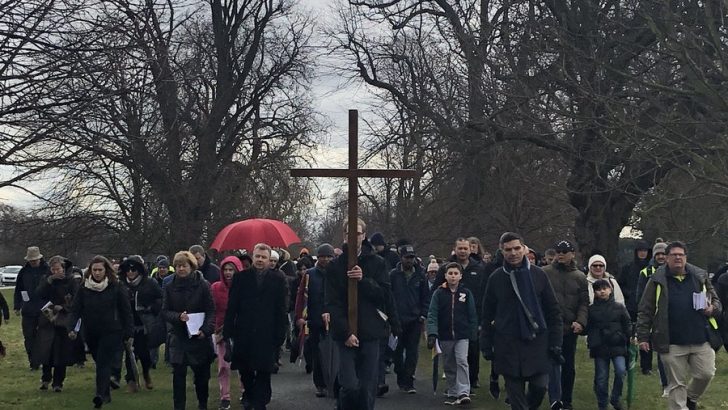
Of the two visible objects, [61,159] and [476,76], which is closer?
[61,159]

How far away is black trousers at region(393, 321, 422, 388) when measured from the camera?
12.9m

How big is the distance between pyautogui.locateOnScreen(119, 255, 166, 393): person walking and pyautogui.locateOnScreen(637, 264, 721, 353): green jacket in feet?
20.0

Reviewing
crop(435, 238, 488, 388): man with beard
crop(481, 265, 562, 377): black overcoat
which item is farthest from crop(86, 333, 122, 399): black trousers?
crop(481, 265, 562, 377): black overcoat

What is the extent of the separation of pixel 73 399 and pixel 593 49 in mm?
10277

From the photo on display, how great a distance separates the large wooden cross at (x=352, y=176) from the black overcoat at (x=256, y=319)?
155 centimetres

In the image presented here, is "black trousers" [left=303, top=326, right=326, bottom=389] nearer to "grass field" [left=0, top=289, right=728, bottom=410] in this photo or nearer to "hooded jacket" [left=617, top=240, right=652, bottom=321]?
"grass field" [left=0, top=289, right=728, bottom=410]

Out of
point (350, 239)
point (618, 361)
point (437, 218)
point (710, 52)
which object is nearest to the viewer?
point (350, 239)

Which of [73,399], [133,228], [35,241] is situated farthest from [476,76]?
[35,241]

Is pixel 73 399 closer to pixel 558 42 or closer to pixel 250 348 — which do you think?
pixel 250 348

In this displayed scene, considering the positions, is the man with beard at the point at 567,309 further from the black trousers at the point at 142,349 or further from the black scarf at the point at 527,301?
the black trousers at the point at 142,349

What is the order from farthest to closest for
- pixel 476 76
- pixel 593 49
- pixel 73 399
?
pixel 476 76, pixel 593 49, pixel 73 399

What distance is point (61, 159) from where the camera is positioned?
34.1 ft

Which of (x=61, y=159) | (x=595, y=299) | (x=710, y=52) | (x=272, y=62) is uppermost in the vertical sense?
(x=272, y=62)

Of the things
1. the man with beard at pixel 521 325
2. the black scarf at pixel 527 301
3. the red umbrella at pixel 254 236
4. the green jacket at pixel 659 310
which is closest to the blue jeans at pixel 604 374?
the green jacket at pixel 659 310
